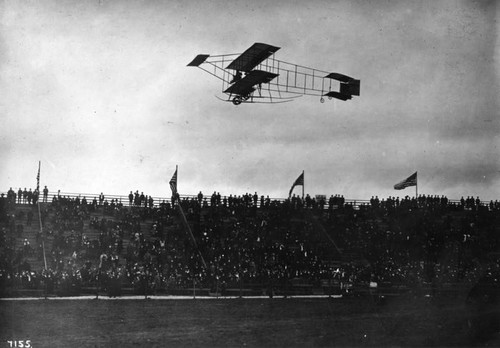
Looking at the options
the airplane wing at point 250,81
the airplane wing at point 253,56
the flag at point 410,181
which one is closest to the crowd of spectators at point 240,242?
the flag at point 410,181

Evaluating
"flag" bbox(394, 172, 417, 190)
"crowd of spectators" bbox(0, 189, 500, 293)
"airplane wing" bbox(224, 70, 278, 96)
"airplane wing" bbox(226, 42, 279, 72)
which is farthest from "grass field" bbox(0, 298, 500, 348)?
"flag" bbox(394, 172, 417, 190)

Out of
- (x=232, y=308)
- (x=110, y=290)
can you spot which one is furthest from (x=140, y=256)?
(x=232, y=308)

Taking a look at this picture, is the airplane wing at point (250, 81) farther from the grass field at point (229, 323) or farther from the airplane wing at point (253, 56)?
the grass field at point (229, 323)

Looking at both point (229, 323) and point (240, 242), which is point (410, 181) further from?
point (229, 323)

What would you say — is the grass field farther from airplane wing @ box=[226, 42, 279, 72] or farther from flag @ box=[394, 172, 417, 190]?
flag @ box=[394, 172, 417, 190]

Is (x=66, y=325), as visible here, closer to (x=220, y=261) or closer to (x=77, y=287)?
(x=77, y=287)

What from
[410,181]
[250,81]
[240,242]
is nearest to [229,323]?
[250,81]
